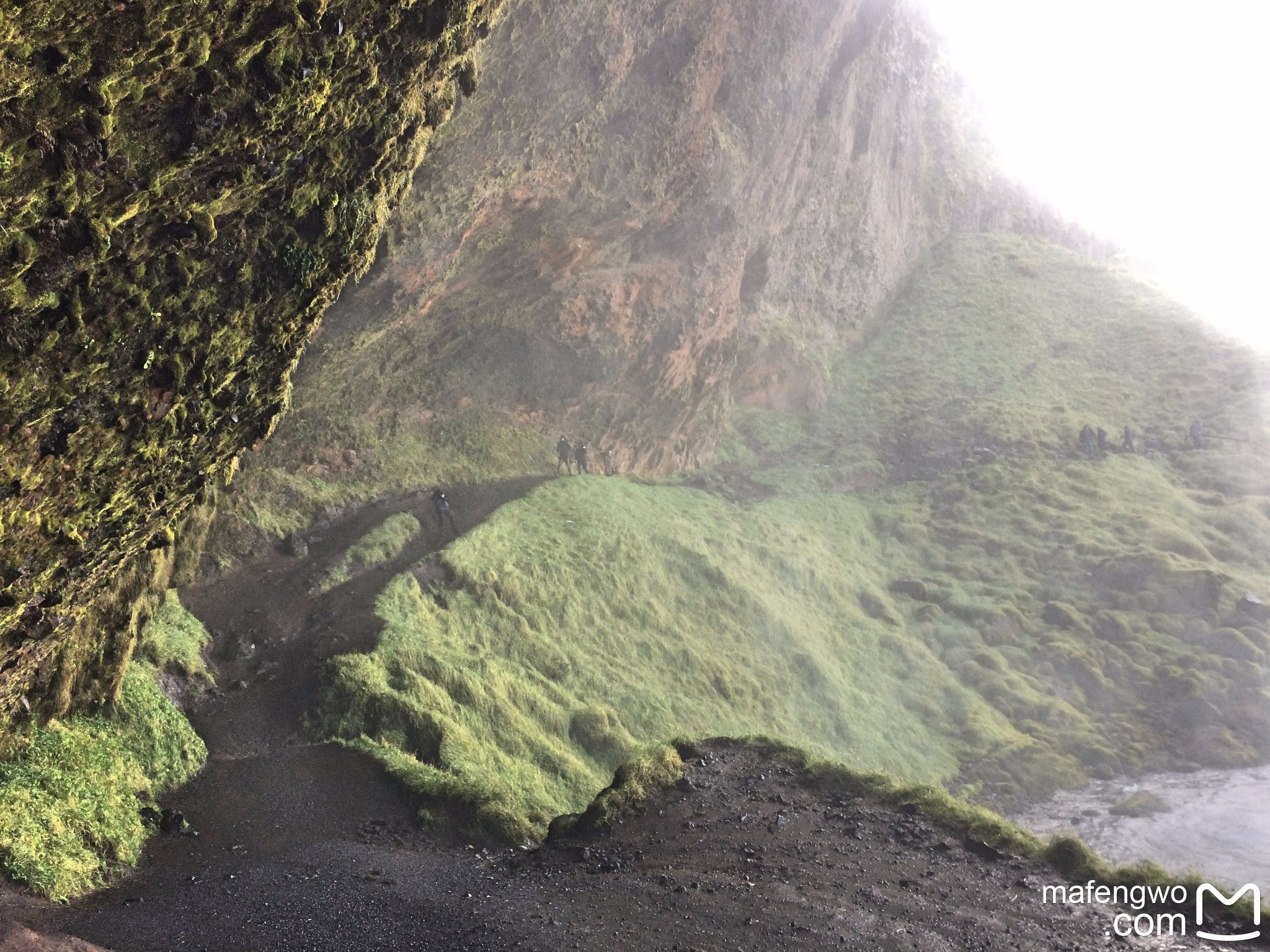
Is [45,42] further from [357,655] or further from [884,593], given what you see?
[884,593]

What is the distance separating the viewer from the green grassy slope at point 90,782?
11094 mm

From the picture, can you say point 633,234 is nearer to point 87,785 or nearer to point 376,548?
point 376,548

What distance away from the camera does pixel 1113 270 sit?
6900cm

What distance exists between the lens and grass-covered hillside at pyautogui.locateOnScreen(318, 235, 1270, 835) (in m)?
22.3

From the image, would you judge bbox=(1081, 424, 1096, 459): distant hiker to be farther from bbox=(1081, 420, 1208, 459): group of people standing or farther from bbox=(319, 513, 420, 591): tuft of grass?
bbox=(319, 513, 420, 591): tuft of grass

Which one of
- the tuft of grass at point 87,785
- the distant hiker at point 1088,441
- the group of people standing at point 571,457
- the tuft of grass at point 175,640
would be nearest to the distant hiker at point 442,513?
the group of people standing at point 571,457

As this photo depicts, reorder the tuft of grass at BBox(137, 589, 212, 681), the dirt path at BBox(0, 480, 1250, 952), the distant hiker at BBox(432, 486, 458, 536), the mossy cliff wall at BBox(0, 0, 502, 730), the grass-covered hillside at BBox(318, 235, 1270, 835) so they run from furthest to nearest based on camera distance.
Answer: the distant hiker at BBox(432, 486, 458, 536) < the grass-covered hillside at BBox(318, 235, 1270, 835) < the tuft of grass at BBox(137, 589, 212, 681) < the dirt path at BBox(0, 480, 1250, 952) < the mossy cliff wall at BBox(0, 0, 502, 730)

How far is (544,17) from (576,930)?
24.2 m

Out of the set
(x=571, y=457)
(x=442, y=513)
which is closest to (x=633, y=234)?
(x=571, y=457)

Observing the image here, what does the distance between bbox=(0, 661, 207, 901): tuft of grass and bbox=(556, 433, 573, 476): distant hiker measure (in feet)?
67.5

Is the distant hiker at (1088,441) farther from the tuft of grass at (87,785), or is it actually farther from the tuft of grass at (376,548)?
the tuft of grass at (87,785)

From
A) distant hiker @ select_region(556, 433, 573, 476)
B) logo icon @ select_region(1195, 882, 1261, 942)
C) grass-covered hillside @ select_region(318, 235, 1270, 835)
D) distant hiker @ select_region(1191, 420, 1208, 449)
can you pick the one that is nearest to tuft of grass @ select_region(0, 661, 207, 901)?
grass-covered hillside @ select_region(318, 235, 1270, 835)

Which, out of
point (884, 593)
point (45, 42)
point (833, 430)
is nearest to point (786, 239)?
point (833, 430)

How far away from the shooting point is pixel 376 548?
25.4m
